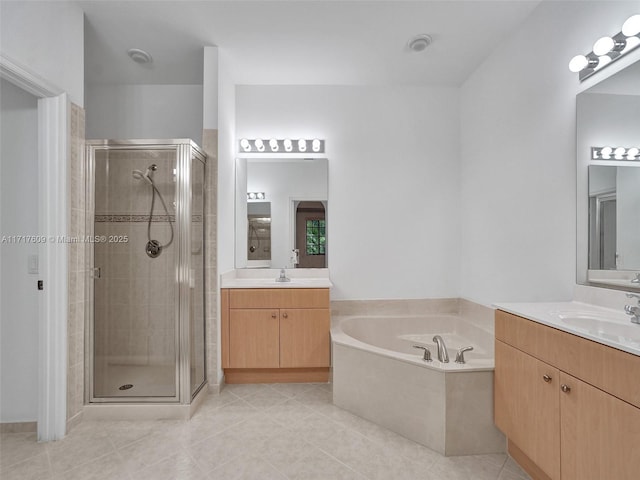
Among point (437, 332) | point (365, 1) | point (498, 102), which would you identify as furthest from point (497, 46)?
point (437, 332)

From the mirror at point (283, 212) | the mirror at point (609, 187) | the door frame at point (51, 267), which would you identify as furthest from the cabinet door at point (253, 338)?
the mirror at point (609, 187)

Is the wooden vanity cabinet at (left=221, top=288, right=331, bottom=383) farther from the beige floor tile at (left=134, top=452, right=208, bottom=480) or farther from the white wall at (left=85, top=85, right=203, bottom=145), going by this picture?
the white wall at (left=85, top=85, right=203, bottom=145)

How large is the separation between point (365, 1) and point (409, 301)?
245cm

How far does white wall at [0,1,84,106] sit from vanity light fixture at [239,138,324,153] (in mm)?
1327

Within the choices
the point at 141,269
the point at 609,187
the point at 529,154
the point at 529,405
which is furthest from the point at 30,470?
the point at 529,154

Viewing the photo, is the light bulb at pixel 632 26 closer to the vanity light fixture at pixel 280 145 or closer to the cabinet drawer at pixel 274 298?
the vanity light fixture at pixel 280 145

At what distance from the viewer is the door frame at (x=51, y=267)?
1850mm

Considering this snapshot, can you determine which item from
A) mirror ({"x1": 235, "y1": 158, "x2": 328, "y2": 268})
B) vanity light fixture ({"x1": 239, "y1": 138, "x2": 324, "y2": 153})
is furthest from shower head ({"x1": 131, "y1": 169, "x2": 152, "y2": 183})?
vanity light fixture ({"x1": 239, "y1": 138, "x2": 324, "y2": 153})

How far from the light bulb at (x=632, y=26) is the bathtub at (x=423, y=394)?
173 centimetres

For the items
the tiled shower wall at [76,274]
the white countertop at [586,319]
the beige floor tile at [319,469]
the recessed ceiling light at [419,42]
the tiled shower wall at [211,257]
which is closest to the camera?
the white countertop at [586,319]

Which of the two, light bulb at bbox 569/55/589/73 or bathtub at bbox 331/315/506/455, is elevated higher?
light bulb at bbox 569/55/589/73

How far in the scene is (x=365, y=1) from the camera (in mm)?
1997

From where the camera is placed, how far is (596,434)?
109cm

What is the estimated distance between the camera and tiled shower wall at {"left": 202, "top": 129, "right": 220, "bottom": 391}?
8.11ft
